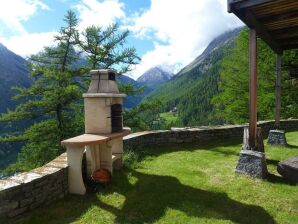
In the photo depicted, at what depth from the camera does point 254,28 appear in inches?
320

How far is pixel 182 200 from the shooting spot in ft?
21.0

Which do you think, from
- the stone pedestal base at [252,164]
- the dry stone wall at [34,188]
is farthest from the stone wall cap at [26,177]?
the stone pedestal base at [252,164]

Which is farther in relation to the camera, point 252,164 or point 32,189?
point 252,164

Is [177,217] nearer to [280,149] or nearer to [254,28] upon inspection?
[254,28]

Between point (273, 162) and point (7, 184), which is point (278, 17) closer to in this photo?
point (273, 162)

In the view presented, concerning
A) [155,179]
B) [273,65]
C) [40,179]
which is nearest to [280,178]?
[155,179]

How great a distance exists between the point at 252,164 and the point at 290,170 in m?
0.88

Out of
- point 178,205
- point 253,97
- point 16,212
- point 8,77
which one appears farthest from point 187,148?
point 8,77

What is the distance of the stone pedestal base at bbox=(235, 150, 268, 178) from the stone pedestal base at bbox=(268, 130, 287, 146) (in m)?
3.89

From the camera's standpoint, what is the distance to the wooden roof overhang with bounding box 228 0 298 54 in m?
7.09

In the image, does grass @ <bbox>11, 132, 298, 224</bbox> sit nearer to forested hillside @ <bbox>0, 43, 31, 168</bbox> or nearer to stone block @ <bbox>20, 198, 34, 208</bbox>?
stone block @ <bbox>20, 198, 34, 208</bbox>

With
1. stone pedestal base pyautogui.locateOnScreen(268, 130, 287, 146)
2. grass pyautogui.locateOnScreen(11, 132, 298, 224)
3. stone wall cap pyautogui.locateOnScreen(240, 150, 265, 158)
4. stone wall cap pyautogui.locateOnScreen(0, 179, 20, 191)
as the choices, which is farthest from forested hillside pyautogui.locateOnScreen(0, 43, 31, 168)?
stone wall cap pyautogui.locateOnScreen(240, 150, 265, 158)

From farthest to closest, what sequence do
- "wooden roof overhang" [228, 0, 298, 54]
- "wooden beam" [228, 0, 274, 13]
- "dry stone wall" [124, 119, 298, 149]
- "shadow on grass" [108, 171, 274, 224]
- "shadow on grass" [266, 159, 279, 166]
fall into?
"dry stone wall" [124, 119, 298, 149], "shadow on grass" [266, 159, 279, 166], "wooden roof overhang" [228, 0, 298, 54], "wooden beam" [228, 0, 274, 13], "shadow on grass" [108, 171, 274, 224]

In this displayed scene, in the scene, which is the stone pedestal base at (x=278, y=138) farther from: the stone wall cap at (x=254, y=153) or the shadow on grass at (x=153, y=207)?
the shadow on grass at (x=153, y=207)
